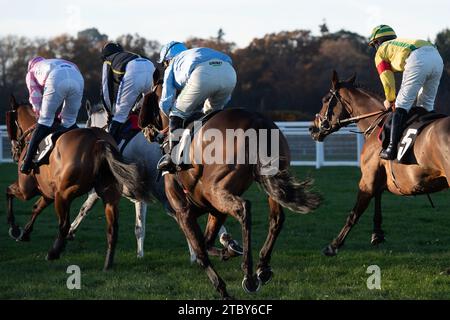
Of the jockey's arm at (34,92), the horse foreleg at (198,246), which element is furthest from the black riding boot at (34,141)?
→ the horse foreleg at (198,246)

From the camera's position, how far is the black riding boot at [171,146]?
649 centimetres

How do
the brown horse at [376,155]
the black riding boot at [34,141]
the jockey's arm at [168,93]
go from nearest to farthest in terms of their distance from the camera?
the jockey's arm at [168,93], the brown horse at [376,155], the black riding boot at [34,141]

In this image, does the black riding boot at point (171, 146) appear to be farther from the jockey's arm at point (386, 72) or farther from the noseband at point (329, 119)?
the noseband at point (329, 119)

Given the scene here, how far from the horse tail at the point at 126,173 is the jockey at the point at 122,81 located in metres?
0.78

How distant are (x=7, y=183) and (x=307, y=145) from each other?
758 cm

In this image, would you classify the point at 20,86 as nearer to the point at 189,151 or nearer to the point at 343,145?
the point at 343,145

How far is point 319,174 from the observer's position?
57.9 ft

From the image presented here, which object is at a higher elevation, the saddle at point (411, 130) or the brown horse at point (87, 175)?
the saddle at point (411, 130)

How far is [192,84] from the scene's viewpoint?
6508 millimetres

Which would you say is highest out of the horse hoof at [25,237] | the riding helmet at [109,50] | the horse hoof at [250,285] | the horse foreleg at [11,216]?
the riding helmet at [109,50]

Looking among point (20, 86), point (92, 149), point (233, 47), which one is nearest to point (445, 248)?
point (92, 149)

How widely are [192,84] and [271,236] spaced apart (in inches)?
54.2

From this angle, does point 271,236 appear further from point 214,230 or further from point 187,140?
point 187,140

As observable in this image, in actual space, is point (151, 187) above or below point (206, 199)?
below
